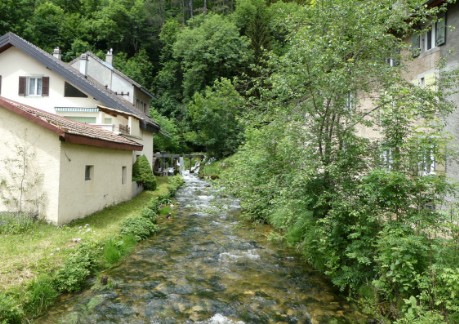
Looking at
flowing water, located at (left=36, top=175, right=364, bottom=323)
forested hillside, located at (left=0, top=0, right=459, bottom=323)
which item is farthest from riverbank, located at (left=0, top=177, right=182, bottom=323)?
forested hillside, located at (left=0, top=0, right=459, bottom=323)

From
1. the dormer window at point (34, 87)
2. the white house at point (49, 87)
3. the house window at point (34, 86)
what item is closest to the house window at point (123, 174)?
the white house at point (49, 87)

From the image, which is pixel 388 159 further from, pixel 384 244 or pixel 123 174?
pixel 123 174

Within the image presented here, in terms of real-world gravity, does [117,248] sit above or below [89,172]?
below

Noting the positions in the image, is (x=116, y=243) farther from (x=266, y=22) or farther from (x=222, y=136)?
(x=266, y=22)

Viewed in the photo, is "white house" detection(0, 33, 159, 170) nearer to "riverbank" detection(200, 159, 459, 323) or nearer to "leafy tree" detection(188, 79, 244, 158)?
"riverbank" detection(200, 159, 459, 323)

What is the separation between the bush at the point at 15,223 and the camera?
877 cm

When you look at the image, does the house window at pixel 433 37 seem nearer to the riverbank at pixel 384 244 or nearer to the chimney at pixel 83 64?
the riverbank at pixel 384 244

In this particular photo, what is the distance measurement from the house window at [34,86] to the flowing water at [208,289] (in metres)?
12.2

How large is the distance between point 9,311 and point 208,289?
3.86 metres

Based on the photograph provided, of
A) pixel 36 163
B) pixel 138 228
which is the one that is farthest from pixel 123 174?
pixel 36 163

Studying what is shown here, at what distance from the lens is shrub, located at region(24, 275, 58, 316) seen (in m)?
5.69

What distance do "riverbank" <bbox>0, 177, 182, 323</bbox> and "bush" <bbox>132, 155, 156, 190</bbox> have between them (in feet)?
18.9

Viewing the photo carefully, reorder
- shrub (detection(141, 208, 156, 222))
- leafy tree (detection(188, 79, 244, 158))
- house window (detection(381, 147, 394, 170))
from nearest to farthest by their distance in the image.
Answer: house window (detection(381, 147, 394, 170))
shrub (detection(141, 208, 156, 222))
leafy tree (detection(188, 79, 244, 158))

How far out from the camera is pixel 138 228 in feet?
35.3
